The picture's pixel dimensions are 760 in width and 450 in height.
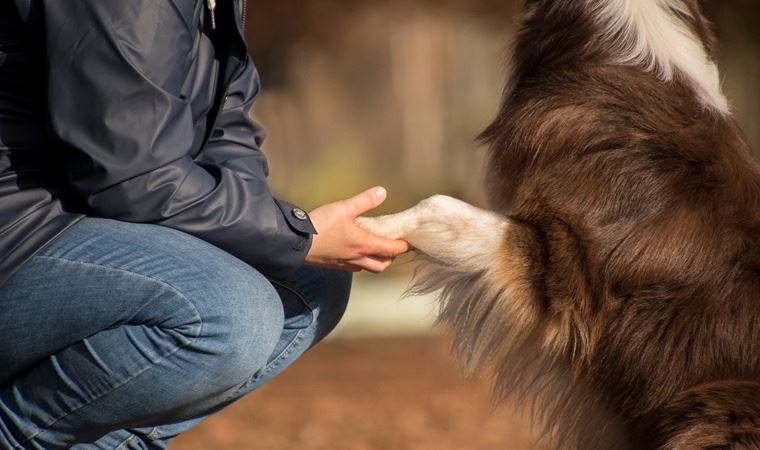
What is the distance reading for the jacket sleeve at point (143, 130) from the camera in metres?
2.21

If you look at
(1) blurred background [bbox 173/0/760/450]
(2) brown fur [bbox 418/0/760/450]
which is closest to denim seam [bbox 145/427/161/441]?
(2) brown fur [bbox 418/0/760/450]

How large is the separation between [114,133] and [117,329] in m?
0.48

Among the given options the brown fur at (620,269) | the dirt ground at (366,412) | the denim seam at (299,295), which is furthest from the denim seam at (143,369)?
the dirt ground at (366,412)

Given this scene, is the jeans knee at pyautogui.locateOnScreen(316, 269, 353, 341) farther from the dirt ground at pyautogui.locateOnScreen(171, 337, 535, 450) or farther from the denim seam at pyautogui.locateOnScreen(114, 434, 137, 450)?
the dirt ground at pyautogui.locateOnScreen(171, 337, 535, 450)

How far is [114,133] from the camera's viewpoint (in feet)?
7.41

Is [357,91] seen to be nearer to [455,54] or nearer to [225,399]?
[455,54]

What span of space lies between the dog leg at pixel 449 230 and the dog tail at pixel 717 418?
695mm

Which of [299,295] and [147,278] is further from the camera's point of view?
[299,295]

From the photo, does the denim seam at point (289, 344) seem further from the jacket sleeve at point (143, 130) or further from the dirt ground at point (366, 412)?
the dirt ground at point (366, 412)

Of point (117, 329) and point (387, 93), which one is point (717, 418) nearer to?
point (117, 329)

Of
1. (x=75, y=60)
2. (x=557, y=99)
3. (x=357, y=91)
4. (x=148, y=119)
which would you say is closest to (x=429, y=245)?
(x=557, y=99)

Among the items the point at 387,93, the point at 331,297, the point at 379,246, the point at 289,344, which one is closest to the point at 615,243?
the point at 379,246

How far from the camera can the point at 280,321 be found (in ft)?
8.64

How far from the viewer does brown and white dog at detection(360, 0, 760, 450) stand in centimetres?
270
